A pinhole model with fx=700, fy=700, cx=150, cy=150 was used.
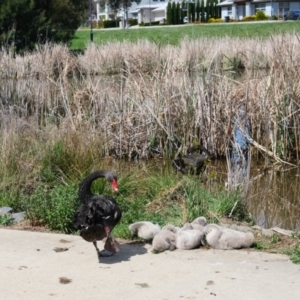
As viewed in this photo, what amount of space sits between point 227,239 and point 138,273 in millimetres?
1057

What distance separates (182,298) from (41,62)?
12.4m

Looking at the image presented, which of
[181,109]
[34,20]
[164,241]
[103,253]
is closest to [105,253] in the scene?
[103,253]

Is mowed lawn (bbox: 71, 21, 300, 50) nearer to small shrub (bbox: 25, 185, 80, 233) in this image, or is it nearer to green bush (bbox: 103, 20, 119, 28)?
green bush (bbox: 103, 20, 119, 28)

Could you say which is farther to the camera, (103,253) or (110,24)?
(110,24)

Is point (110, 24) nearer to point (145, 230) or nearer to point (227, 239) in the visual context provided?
point (145, 230)

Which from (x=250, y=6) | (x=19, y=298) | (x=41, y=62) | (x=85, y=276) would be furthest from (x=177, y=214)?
(x=250, y=6)

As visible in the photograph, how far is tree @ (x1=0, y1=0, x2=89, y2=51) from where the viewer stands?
38.2 meters

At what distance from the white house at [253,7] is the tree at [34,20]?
38.7 metres

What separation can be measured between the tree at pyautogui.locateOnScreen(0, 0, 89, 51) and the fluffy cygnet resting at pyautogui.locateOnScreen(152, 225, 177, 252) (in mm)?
30338

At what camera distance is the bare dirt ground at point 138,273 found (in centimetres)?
539

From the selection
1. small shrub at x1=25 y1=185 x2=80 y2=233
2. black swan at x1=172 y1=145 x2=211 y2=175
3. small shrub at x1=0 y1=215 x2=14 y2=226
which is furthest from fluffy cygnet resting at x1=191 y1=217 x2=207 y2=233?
black swan at x1=172 y1=145 x2=211 y2=175

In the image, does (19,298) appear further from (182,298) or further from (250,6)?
(250,6)

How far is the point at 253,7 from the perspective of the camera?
84500mm

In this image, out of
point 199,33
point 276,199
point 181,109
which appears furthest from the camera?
point 199,33
